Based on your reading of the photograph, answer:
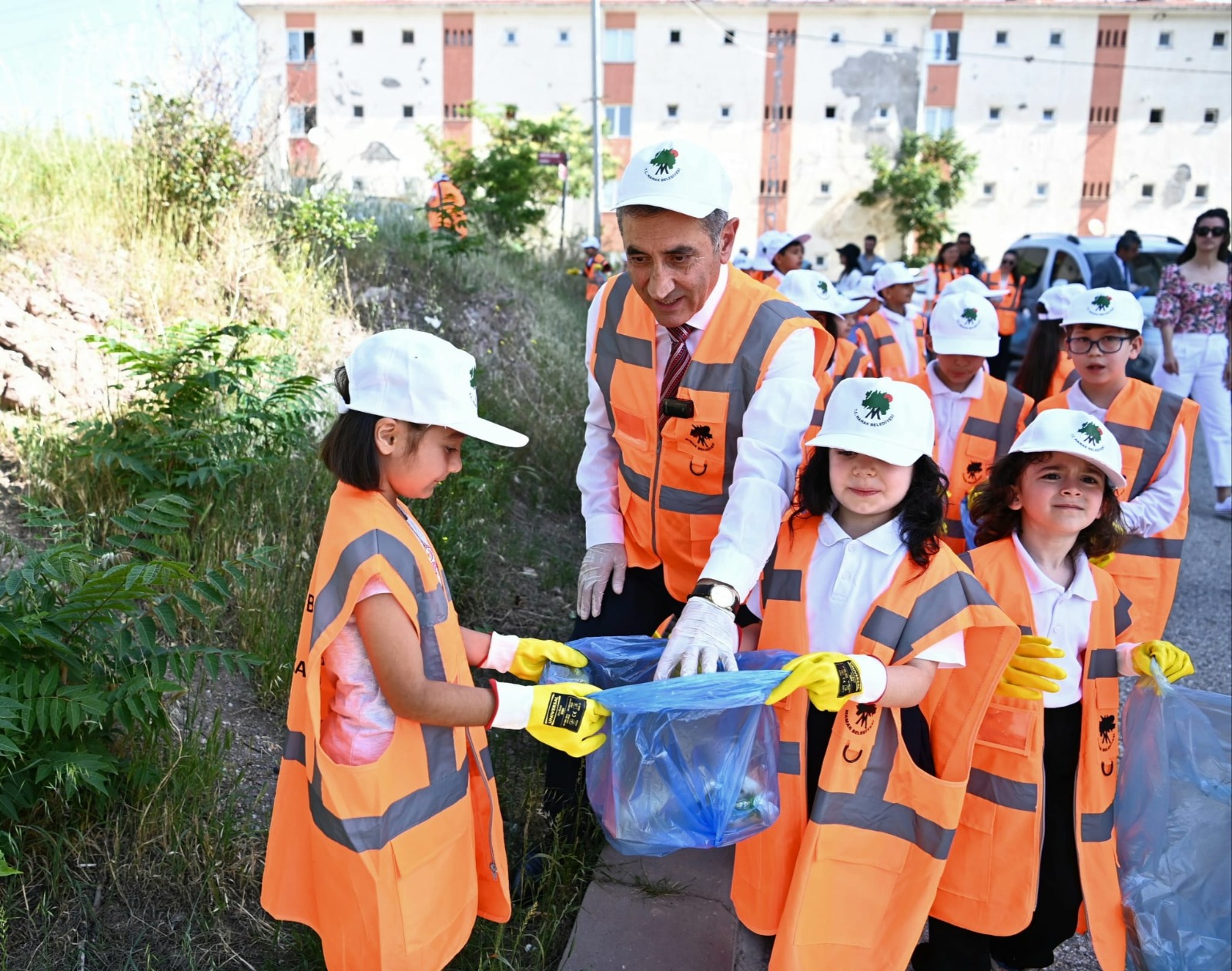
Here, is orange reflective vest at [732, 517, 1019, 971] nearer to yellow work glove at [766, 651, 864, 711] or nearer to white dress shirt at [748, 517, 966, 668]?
white dress shirt at [748, 517, 966, 668]

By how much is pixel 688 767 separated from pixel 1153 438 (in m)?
2.41

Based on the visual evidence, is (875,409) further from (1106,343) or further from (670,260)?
(1106,343)

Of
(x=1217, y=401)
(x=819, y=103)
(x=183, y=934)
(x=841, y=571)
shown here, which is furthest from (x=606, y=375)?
(x=819, y=103)

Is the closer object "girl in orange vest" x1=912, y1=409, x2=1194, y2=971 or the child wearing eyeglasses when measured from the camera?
Answer: "girl in orange vest" x1=912, y1=409, x2=1194, y2=971

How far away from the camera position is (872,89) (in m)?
35.7

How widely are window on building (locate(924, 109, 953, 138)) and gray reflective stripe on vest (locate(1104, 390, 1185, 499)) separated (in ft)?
116

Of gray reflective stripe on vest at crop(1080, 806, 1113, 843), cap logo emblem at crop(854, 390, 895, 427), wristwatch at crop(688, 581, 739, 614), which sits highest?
cap logo emblem at crop(854, 390, 895, 427)

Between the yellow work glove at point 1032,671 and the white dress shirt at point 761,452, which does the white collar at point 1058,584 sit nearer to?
the yellow work glove at point 1032,671

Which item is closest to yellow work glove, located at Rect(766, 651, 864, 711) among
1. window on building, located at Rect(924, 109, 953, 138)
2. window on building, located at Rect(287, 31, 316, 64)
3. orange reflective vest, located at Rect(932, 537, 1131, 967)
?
orange reflective vest, located at Rect(932, 537, 1131, 967)

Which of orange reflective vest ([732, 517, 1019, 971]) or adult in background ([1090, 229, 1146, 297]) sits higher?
adult in background ([1090, 229, 1146, 297])

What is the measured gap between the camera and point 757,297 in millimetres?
2848

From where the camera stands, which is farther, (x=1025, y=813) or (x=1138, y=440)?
(x=1138, y=440)

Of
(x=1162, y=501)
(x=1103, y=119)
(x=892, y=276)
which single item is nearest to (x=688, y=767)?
(x=1162, y=501)

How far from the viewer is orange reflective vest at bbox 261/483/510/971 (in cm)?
206
